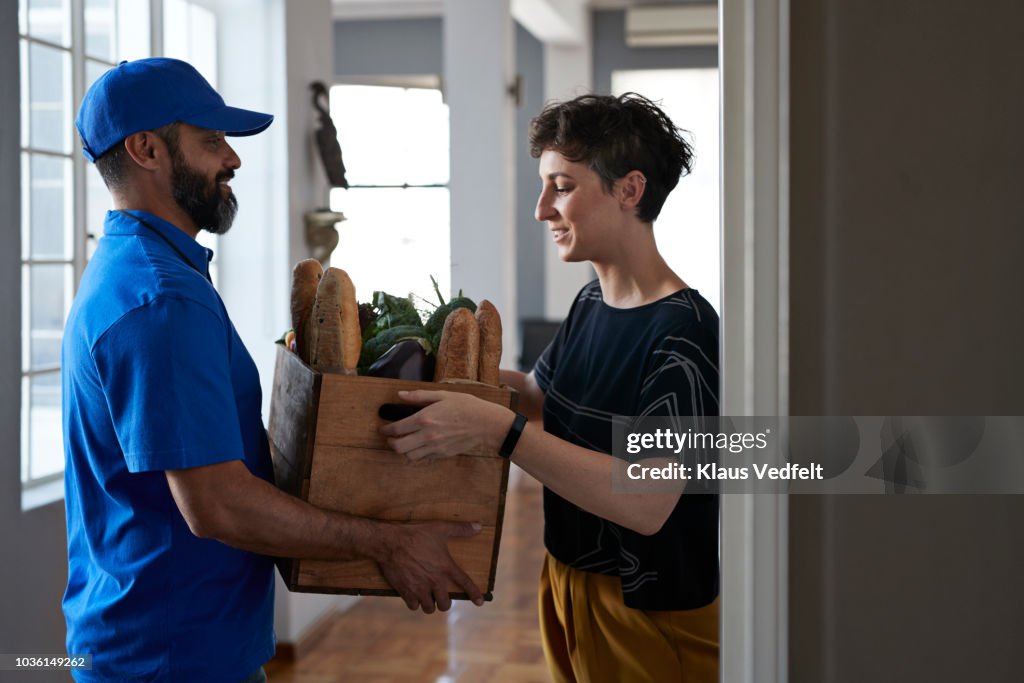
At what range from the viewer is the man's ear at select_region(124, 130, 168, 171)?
1.65 meters

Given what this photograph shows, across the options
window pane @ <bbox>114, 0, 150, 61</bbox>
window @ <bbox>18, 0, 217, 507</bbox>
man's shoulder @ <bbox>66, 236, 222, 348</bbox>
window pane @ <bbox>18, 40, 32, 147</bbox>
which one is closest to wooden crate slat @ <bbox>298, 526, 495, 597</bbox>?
man's shoulder @ <bbox>66, 236, 222, 348</bbox>

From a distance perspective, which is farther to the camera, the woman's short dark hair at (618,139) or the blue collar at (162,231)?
the woman's short dark hair at (618,139)

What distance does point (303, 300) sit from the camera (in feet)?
5.32

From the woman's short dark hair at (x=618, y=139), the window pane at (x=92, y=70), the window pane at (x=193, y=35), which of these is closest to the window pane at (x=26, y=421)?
the window pane at (x=92, y=70)

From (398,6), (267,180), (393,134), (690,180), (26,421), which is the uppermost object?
(398,6)

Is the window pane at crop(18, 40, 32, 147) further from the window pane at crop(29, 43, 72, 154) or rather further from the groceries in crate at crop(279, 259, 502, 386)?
the groceries in crate at crop(279, 259, 502, 386)

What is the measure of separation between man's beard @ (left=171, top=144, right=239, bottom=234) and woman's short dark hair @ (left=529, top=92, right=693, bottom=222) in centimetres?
58

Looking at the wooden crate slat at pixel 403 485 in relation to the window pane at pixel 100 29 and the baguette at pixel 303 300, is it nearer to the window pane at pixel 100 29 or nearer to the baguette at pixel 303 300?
the baguette at pixel 303 300

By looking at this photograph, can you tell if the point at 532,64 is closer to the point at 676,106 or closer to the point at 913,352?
the point at 676,106

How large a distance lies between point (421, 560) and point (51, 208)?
1.88m

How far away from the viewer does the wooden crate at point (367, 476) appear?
4.73ft

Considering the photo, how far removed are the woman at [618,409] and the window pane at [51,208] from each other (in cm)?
162

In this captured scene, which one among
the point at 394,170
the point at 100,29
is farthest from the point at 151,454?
the point at 394,170

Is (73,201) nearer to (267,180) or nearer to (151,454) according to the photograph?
(267,180)
